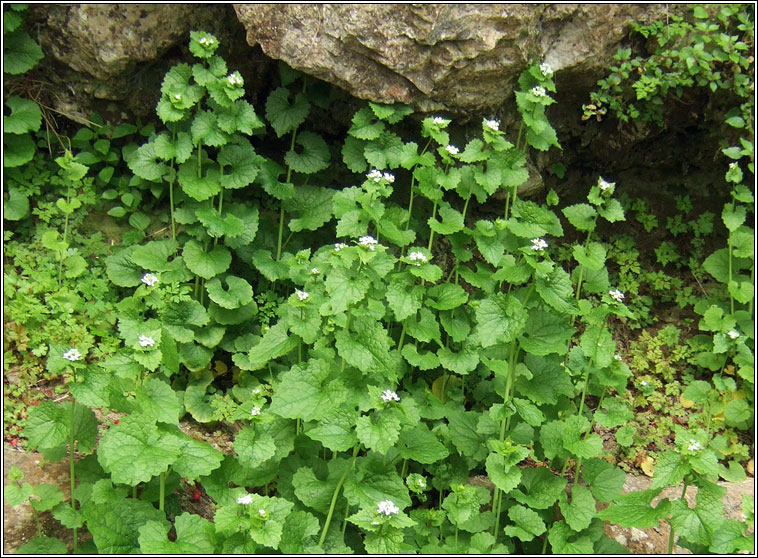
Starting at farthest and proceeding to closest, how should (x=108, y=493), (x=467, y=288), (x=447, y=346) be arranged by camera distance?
(x=467, y=288), (x=447, y=346), (x=108, y=493)

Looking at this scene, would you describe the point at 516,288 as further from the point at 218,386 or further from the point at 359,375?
the point at 218,386

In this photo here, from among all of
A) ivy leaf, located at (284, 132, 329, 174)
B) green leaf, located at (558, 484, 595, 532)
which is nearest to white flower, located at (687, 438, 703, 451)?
green leaf, located at (558, 484, 595, 532)

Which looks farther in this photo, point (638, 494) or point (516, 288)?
point (516, 288)

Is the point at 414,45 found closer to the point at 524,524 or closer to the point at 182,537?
the point at 524,524

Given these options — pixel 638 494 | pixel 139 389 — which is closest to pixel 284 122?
pixel 139 389

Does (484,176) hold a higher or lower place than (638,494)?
higher

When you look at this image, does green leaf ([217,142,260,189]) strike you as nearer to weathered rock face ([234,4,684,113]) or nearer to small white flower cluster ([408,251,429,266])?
weathered rock face ([234,4,684,113])
